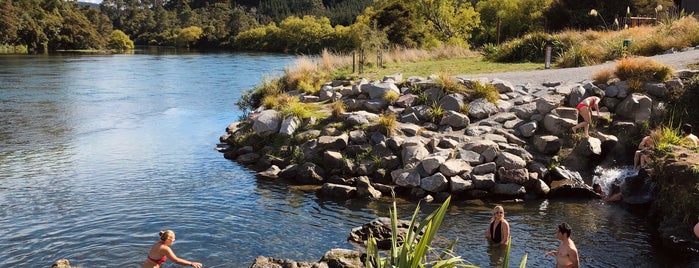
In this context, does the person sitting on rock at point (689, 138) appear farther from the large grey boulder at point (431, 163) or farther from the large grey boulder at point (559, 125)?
the large grey boulder at point (431, 163)

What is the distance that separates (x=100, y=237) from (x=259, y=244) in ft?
9.67

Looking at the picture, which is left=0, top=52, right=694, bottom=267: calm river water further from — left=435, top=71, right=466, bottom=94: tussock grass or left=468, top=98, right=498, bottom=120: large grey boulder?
left=435, top=71, right=466, bottom=94: tussock grass

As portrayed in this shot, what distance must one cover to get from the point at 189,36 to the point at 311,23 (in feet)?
109

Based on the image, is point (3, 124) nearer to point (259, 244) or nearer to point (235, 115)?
point (235, 115)

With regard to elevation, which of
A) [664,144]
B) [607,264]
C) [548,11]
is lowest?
[607,264]

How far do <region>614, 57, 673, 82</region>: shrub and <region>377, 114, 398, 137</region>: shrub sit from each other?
22.6 feet

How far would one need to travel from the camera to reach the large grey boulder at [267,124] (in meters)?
19.4

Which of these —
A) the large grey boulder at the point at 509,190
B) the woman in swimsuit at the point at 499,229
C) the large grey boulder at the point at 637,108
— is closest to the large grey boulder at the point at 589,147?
the large grey boulder at the point at 637,108

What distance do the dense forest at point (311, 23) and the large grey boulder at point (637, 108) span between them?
44.4ft

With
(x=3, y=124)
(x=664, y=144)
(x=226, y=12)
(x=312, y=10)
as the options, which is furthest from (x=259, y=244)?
(x=226, y=12)

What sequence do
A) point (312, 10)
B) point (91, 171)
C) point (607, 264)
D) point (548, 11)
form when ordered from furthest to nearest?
point (312, 10) → point (548, 11) → point (91, 171) → point (607, 264)

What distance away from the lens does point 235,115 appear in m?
27.5

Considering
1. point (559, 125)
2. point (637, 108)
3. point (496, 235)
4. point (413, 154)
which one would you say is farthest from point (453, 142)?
point (496, 235)

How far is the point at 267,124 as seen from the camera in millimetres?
19500
